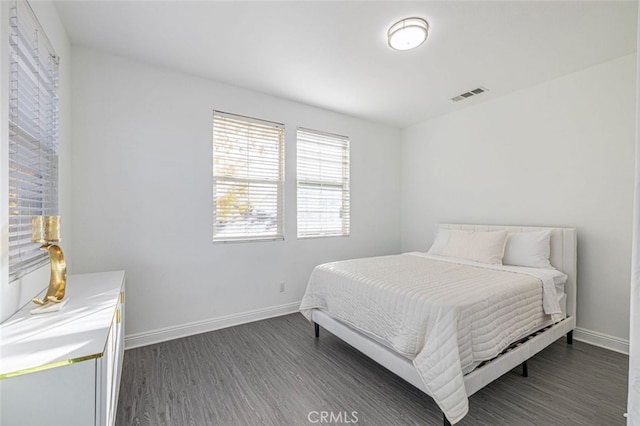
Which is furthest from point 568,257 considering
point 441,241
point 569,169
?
point 441,241

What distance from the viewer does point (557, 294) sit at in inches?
102

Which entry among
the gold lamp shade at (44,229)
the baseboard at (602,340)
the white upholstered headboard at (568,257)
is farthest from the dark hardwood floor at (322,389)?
the gold lamp shade at (44,229)

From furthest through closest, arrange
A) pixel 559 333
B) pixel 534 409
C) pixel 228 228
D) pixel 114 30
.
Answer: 1. pixel 228 228
2. pixel 559 333
3. pixel 114 30
4. pixel 534 409

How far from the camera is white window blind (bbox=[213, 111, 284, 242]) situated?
3.12 m

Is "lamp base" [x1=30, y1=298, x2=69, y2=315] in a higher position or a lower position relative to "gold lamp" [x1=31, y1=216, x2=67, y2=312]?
lower

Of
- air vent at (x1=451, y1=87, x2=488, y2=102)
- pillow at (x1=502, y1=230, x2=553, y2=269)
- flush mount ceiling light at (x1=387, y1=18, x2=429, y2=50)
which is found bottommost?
pillow at (x1=502, y1=230, x2=553, y2=269)

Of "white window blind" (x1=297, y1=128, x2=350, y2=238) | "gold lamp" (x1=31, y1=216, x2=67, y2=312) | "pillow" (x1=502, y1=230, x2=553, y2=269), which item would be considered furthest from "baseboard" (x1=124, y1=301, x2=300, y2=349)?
"pillow" (x1=502, y1=230, x2=553, y2=269)

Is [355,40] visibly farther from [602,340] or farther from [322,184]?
[602,340]

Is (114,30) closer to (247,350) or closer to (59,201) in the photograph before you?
(59,201)

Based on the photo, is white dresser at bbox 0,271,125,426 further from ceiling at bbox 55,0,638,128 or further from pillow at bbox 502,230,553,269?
pillow at bbox 502,230,553,269

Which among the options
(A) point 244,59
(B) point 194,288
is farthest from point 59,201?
(A) point 244,59

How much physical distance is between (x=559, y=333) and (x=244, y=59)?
12.3 ft

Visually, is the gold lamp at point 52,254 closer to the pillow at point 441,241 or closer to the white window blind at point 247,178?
the white window blind at point 247,178

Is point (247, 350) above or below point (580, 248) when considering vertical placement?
below
